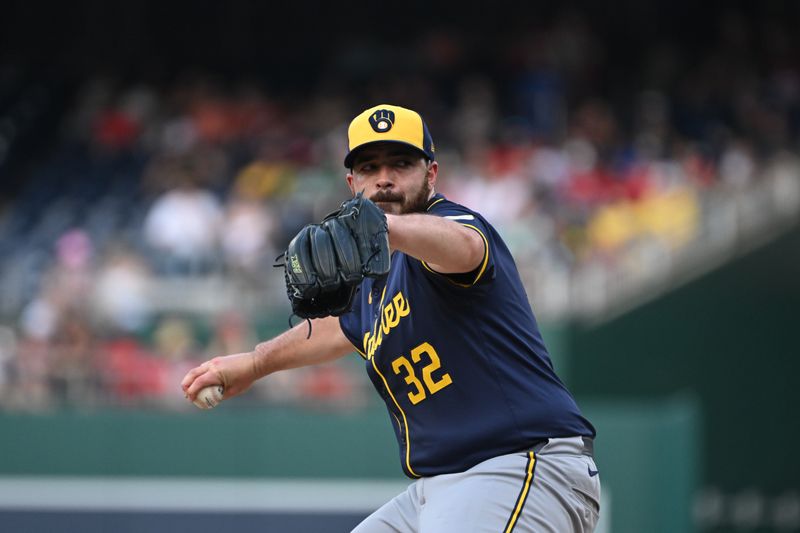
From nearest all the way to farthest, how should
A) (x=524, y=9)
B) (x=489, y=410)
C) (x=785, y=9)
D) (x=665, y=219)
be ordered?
(x=489, y=410), (x=665, y=219), (x=785, y=9), (x=524, y=9)

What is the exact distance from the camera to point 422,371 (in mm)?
4117

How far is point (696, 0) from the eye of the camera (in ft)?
63.6

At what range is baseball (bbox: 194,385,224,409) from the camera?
14.5 ft

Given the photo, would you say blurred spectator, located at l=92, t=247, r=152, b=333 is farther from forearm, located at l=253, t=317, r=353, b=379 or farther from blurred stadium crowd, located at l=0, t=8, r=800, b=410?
forearm, located at l=253, t=317, r=353, b=379

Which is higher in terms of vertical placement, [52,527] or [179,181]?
[179,181]

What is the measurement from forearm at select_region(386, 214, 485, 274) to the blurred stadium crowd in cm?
586

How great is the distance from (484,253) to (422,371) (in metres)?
0.46

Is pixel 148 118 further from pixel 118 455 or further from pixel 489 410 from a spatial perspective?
pixel 489 410

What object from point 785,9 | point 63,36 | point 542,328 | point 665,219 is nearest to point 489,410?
point 542,328

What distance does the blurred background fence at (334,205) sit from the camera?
921 cm

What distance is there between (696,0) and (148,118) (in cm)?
805

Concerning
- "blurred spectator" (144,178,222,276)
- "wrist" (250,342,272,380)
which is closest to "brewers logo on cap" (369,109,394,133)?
"wrist" (250,342,272,380)

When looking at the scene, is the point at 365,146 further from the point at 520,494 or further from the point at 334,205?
the point at 334,205

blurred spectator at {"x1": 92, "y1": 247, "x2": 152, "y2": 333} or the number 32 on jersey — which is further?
blurred spectator at {"x1": 92, "y1": 247, "x2": 152, "y2": 333}
